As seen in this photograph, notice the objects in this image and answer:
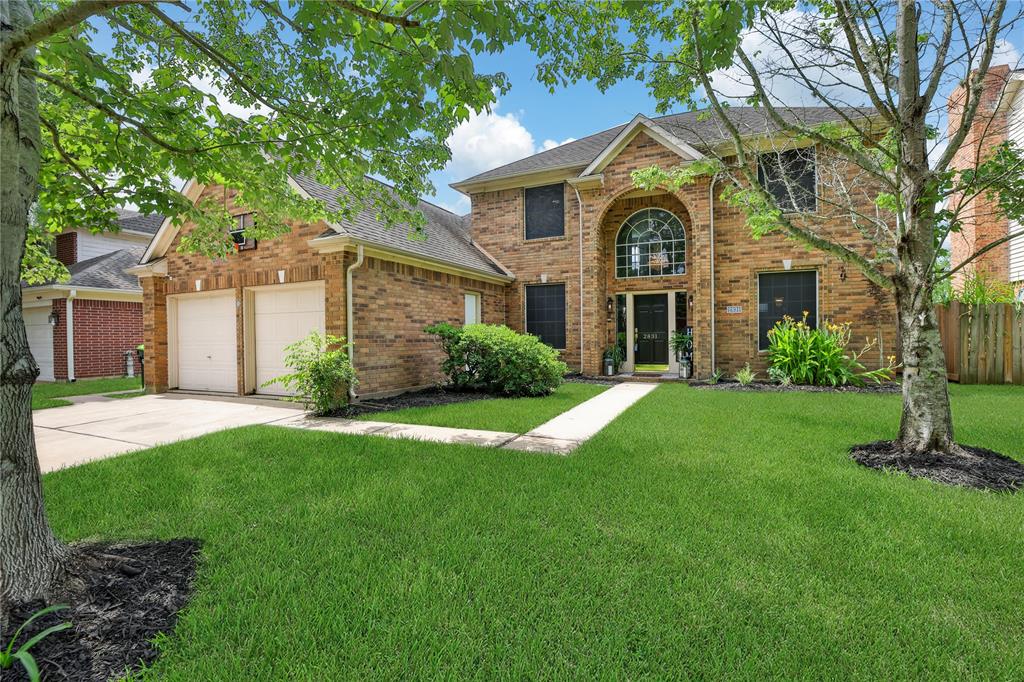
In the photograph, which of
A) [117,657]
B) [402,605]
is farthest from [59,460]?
[402,605]

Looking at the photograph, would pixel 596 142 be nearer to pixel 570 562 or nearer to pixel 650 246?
Result: pixel 650 246

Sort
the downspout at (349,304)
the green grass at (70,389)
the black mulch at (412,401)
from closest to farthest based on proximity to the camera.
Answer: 1. the black mulch at (412,401)
2. the downspout at (349,304)
3. the green grass at (70,389)

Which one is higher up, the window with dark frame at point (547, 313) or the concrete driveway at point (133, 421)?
the window with dark frame at point (547, 313)

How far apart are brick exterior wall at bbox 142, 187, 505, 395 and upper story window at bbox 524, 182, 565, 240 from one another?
135 inches

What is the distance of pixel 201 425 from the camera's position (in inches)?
269

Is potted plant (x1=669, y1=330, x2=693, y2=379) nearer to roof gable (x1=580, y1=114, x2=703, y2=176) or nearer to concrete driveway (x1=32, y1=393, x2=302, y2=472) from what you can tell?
roof gable (x1=580, y1=114, x2=703, y2=176)

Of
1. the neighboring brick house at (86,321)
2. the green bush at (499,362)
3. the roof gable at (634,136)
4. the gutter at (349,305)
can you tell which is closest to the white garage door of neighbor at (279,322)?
the gutter at (349,305)

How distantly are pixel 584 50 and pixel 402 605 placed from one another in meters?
5.80

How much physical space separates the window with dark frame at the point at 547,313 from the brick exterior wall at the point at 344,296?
8.80 ft

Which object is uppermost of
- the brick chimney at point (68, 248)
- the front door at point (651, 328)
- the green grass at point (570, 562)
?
the brick chimney at point (68, 248)

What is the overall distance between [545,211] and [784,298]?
23.5 ft

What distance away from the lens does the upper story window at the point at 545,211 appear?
1384cm

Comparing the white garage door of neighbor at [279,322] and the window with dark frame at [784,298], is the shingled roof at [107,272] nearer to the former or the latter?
the white garage door of neighbor at [279,322]

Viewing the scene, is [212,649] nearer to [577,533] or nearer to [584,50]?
[577,533]
